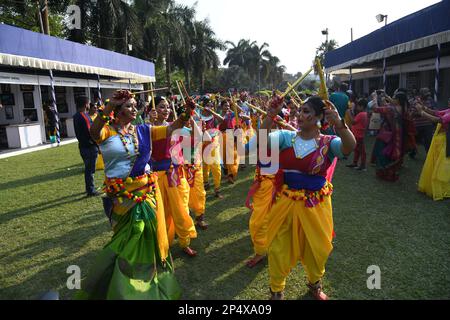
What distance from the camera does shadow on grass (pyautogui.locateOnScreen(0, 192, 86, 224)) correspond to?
5.78m

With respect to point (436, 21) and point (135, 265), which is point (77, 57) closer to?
point (436, 21)

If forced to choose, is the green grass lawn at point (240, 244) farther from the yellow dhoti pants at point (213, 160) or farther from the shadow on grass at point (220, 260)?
the yellow dhoti pants at point (213, 160)

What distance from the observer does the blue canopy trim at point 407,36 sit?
373 inches

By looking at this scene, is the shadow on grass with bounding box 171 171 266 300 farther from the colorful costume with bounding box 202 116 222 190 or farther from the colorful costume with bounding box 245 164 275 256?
the colorful costume with bounding box 202 116 222 190

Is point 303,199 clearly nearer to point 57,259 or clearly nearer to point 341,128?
point 341,128

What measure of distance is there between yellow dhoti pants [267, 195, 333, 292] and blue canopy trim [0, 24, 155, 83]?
5598 millimetres

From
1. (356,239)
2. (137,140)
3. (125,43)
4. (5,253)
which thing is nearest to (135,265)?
(137,140)

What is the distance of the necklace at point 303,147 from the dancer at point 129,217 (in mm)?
1322

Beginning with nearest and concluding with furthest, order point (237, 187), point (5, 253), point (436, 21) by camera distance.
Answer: point (5, 253) → point (237, 187) → point (436, 21)

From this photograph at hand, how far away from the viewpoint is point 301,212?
296 cm

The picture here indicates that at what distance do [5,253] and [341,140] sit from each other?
4239 mm

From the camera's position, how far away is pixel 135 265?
2.84 metres

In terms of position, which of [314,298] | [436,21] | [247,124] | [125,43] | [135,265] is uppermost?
[125,43]

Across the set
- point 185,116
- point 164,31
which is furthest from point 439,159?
point 164,31
